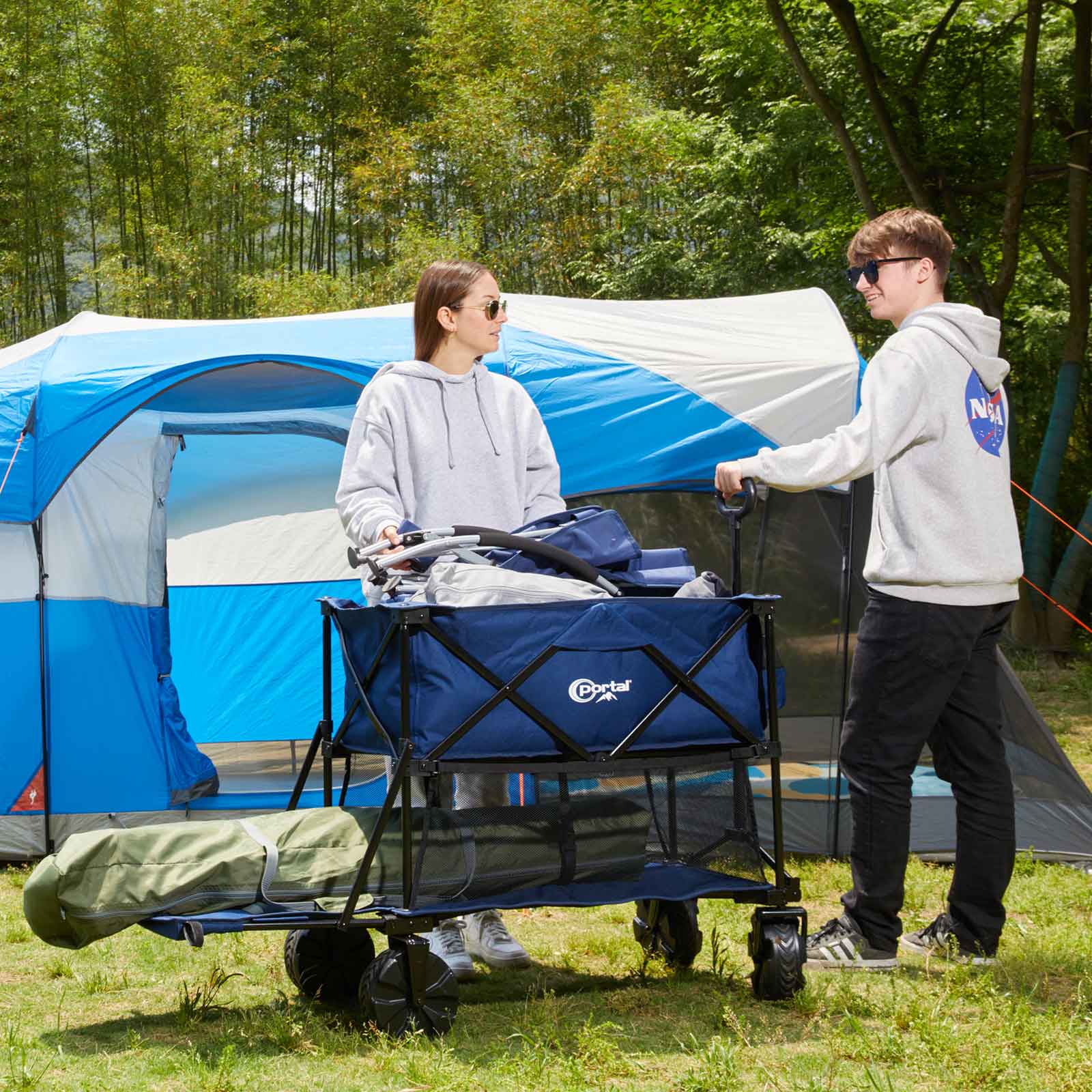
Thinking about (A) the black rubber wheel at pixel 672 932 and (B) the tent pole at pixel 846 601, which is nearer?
(A) the black rubber wheel at pixel 672 932

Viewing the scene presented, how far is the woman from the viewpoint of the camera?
2.53m

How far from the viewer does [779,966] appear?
233 centimetres

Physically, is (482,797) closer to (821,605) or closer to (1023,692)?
(821,605)

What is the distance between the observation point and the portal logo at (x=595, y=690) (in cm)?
220

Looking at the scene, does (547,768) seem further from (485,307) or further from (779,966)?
(485,307)

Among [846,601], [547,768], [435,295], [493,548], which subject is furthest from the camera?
[846,601]

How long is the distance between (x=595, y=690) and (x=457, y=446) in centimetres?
63

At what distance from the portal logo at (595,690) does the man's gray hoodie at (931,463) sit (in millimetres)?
473

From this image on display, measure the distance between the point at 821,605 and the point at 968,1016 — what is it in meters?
1.73

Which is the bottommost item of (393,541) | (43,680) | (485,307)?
(43,680)

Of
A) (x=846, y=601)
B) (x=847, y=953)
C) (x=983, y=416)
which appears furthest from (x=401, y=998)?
(x=846, y=601)

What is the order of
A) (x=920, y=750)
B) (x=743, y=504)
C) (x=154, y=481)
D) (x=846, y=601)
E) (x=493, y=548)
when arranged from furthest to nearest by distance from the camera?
(x=154, y=481), (x=846, y=601), (x=920, y=750), (x=743, y=504), (x=493, y=548)

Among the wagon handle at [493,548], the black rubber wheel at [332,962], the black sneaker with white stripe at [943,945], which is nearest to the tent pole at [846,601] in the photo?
the black sneaker with white stripe at [943,945]

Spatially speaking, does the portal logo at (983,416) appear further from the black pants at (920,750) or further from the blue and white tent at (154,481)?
the blue and white tent at (154,481)
